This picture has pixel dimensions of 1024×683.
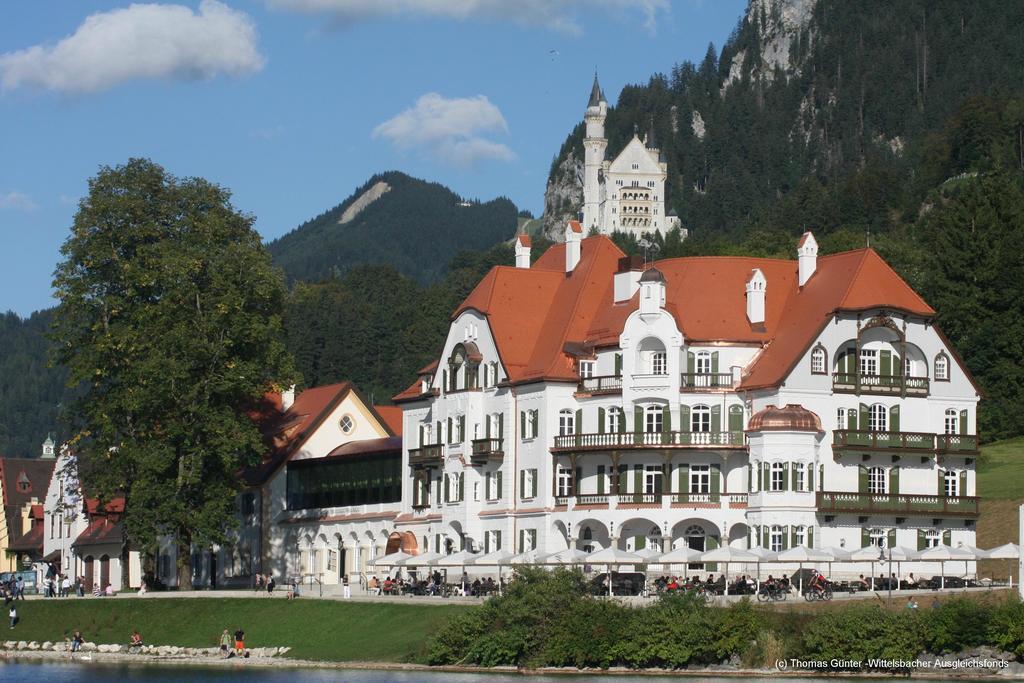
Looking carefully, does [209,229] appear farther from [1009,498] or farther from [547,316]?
[1009,498]

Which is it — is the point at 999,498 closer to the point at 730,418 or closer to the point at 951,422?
the point at 951,422

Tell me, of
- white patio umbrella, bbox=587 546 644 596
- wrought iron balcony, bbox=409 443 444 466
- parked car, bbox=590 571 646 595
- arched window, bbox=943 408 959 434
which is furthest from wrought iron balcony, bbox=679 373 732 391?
wrought iron balcony, bbox=409 443 444 466

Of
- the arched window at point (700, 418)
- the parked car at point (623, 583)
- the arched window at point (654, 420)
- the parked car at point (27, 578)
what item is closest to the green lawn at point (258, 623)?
the parked car at point (623, 583)

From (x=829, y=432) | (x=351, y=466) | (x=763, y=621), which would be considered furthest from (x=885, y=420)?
(x=351, y=466)

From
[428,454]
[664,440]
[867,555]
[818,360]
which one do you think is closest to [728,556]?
[867,555]

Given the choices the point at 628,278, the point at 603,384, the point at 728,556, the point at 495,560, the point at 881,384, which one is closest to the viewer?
the point at 728,556

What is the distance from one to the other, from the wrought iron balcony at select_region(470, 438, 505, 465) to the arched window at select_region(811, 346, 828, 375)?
15.7 meters

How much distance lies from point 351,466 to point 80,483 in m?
15.1

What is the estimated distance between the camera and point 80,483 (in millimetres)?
95438

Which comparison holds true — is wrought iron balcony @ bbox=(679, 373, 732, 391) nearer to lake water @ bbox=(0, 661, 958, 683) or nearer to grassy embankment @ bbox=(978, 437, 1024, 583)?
grassy embankment @ bbox=(978, 437, 1024, 583)

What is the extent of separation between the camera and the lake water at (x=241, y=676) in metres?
64.0

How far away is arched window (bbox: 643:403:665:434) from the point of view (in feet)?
286

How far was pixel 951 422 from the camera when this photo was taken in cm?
8888

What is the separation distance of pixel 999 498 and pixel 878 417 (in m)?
12.4
